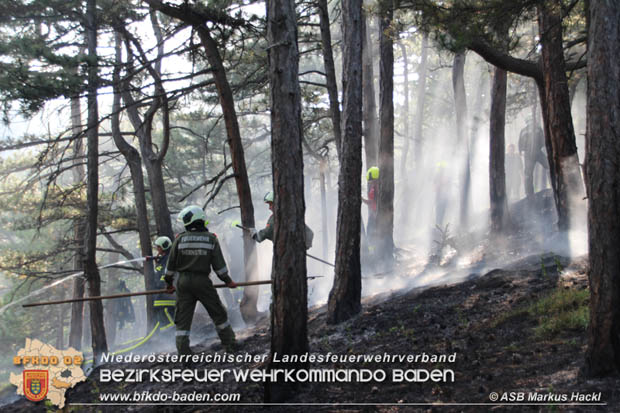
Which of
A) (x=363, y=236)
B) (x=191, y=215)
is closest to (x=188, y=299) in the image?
(x=191, y=215)

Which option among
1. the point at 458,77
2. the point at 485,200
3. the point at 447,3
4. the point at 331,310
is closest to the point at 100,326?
the point at 331,310

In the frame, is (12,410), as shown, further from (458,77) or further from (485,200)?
(485,200)

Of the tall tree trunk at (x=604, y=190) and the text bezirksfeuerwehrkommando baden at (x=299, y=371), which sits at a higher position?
the tall tree trunk at (x=604, y=190)

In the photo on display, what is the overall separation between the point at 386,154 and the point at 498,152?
316cm

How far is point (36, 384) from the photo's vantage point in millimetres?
6691

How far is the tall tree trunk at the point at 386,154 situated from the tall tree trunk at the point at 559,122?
4346 mm

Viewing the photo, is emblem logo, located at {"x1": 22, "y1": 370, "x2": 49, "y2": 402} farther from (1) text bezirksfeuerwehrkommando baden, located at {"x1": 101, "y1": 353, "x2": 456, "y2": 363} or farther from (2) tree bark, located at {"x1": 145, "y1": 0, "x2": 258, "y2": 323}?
(2) tree bark, located at {"x1": 145, "y1": 0, "x2": 258, "y2": 323}

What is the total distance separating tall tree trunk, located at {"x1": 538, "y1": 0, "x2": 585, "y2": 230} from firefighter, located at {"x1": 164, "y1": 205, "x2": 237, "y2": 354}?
6.83m

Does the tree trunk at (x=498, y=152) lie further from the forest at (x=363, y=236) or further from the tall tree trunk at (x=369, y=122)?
the tall tree trunk at (x=369, y=122)

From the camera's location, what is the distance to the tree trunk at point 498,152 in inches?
529

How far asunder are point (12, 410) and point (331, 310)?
5116 millimetres

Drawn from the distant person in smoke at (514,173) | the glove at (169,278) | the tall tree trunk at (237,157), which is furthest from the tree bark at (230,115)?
the distant person in smoke at (514,173)

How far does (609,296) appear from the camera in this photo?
12.5 ft

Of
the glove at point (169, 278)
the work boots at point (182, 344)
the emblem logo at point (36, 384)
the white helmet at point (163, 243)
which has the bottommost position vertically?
the emblem logo at point (36, 384)
